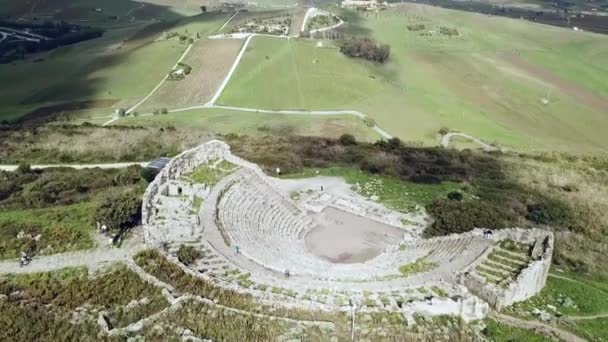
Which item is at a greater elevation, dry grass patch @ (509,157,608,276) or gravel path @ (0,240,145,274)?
gravel path @ (0,240,145,274)

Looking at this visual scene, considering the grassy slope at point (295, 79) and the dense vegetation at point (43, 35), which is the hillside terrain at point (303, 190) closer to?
the grassy slope at point (295, 79)

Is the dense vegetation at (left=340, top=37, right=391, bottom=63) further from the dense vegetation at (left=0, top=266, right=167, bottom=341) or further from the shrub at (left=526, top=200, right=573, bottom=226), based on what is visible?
the dense vegetation at (left=0, top=266, right=167, bottom=341)

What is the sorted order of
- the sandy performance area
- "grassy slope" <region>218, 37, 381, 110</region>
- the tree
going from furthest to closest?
"grassy slope" <region>218, 37, 381, 110</region>
the sandy performance area
the tree

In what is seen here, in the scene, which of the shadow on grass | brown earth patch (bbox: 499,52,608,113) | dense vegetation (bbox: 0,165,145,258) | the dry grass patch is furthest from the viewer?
brown earth patch (bbox: 499,52,608,113)

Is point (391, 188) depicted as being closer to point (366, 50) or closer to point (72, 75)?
point (366, 50)

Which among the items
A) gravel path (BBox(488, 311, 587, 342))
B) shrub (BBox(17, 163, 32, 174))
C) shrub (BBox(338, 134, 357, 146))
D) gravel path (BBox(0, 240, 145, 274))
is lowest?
shrub (BBox(338, 134, 357, 146))

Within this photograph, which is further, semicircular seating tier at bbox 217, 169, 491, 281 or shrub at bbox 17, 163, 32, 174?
shrub at bbox 17, 163, 32, 174

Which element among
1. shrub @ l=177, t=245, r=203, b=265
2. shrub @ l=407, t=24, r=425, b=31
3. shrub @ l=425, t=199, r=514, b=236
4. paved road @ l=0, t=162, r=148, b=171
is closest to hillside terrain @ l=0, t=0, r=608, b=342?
shrub @ l=177, t=245, r=203, b=265
